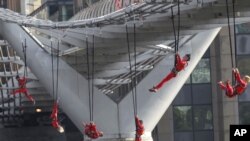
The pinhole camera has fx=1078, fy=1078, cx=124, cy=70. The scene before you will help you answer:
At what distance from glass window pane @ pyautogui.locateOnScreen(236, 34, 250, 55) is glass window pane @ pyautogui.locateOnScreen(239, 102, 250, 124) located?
9.37 ft

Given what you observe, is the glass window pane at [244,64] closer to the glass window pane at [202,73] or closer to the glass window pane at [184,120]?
the glass window pane at [202,73]

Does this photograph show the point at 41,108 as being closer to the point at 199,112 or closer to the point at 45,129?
the point at 45,129

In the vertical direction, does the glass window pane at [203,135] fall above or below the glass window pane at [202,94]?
below

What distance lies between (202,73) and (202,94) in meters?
1.20

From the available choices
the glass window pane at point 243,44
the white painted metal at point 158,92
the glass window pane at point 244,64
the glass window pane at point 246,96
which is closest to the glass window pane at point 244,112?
the glass window pane at point 246,96

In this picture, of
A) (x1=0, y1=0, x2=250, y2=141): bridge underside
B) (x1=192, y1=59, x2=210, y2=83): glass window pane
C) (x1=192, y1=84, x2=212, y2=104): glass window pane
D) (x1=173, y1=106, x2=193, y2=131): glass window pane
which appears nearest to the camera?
(x1=0, y1=0, x2=250, y2=141): bridge underside

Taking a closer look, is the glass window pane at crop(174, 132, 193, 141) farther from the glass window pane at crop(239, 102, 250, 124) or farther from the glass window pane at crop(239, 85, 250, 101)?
the glass window pane at crop(239, 85, 250, 101)

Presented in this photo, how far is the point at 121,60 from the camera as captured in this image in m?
52.2

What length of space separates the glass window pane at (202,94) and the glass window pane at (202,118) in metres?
0.34

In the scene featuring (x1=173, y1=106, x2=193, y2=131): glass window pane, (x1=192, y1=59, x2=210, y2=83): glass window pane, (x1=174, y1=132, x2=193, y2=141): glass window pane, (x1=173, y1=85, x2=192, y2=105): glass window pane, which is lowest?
(x1=174, y1=132, x2=193, y2=141): glass window pane

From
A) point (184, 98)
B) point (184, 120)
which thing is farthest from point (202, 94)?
point (184, 120)

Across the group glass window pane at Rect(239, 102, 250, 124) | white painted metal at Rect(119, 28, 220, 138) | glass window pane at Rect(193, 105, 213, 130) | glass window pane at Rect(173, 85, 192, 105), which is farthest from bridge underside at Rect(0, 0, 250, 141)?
glass window pane at Rect(239, 102, 250, 124)

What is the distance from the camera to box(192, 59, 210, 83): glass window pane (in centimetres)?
6050

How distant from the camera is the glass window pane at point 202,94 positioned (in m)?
60.2
